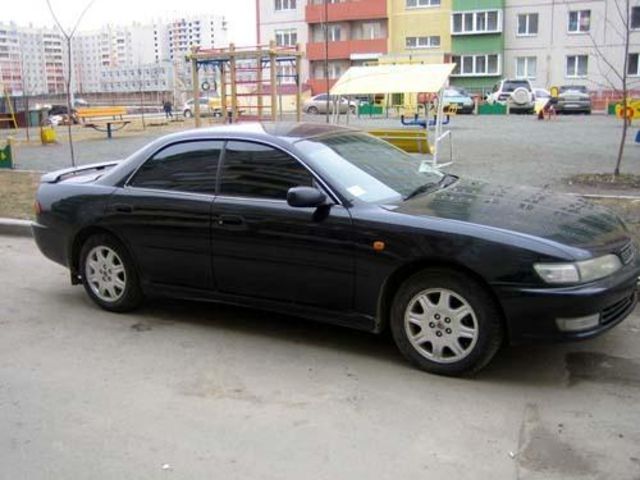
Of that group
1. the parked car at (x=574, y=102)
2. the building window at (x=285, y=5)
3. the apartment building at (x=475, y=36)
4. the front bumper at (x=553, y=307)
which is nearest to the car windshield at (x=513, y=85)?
the parked car at (x=574, y=102)

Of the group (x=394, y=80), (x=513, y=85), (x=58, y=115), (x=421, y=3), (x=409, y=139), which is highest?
(x=421, y=3)

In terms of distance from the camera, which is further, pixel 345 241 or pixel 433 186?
pixel 433 186

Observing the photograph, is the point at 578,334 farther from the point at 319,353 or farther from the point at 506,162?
the point at 506,162

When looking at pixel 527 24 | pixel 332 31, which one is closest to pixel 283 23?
pixel 332 31

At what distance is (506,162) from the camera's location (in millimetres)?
14234

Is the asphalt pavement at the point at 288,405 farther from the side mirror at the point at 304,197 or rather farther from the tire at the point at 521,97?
the tire at the point at 521,97

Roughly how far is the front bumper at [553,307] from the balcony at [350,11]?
55.5 metres

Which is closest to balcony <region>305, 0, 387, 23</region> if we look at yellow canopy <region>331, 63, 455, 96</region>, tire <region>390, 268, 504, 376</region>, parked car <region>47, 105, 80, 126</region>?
parked car <region>47, 105, 80, 126</region>

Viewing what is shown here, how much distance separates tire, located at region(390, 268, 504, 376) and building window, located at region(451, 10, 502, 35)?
2074 inches

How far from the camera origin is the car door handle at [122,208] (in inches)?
230

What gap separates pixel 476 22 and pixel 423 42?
4680mm

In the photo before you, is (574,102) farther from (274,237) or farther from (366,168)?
(274,237)

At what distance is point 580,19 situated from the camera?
51.3 m

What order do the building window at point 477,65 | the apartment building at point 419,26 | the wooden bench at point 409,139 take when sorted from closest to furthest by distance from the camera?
the wooden bench at point 409,139, the building window at point 477,65, the apartment building at point 419,26
